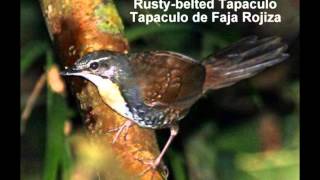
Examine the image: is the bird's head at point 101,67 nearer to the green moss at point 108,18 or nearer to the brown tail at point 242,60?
the green moss at point 108,18

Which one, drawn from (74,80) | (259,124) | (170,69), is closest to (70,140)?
(74,80)

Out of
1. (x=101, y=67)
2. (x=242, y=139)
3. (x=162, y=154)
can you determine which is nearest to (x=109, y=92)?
(x=101, y=67)

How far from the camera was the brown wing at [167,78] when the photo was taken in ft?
4.13

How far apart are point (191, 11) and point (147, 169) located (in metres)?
0.30

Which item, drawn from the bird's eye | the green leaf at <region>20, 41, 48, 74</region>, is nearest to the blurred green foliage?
the green leaf at <region>20, 41, 48, 74</region>

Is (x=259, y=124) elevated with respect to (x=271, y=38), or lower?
lower

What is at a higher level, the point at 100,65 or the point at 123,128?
the point at 100,65

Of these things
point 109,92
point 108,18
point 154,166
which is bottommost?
point 154,166

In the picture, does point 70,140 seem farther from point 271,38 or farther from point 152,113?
point 271,38

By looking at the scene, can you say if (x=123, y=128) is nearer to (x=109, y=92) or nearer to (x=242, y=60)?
(x=109, y=92)

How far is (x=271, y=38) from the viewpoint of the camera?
1.31 metres

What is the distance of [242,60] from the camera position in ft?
4.24

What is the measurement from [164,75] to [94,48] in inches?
5.1
